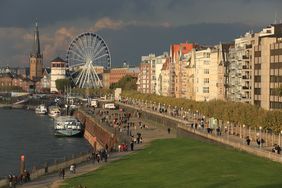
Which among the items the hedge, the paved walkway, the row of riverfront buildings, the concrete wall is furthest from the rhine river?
the row of riverfront buildings

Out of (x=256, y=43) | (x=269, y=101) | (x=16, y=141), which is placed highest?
(x=256, y=43)

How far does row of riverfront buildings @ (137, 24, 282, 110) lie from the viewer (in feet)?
331

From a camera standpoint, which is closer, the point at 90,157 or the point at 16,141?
the point at 90,157

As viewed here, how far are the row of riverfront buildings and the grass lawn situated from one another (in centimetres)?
3393

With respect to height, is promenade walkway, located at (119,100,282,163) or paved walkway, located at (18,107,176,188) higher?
promenade walkway, located at (119,100,282,163)

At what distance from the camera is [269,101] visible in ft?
331

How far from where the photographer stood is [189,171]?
54031 millimetres

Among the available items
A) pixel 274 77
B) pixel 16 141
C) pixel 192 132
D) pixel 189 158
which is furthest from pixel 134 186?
pixel 16 141

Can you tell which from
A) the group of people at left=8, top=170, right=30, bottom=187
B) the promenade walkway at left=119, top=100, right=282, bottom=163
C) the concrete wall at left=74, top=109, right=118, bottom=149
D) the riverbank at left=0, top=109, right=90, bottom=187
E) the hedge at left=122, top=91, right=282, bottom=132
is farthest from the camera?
the concrete wall at left=74, top=109, right=118, bottom=149

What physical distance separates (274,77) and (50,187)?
53.7 m

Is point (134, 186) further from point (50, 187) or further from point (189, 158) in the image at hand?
point (189, 158)

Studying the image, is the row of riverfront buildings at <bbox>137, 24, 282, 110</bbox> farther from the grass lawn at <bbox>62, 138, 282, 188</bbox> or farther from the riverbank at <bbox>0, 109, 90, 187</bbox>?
Answer: the grass lawn at <bbox>62, 138, 282, 188</bbox>

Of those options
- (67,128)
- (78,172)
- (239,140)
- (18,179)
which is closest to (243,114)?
(239,140)

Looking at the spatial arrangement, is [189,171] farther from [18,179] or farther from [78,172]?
[18,179]
